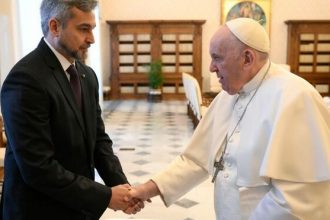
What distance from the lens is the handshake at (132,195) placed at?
2059 millimetres

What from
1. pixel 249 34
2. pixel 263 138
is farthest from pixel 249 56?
pixel 263 138

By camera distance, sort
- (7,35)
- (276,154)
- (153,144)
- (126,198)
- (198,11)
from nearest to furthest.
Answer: (276,154) < (126,198) < (7,35) < (153,144) < (198,11)

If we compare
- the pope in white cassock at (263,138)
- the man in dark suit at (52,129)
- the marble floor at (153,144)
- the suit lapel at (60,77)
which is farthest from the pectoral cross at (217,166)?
the marble floor at (153,144)

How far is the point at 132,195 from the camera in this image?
2.18 m

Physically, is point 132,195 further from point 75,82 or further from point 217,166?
point 75,82

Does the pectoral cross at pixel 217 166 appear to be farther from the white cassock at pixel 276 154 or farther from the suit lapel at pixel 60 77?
the suit lapel at pixel 60 77

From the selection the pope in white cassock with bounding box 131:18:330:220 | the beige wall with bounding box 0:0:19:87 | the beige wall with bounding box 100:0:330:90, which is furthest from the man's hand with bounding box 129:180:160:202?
the beige wall with bounding box 100:0:330:90

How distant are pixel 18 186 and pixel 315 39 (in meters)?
13.5

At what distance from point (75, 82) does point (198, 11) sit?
41.4 ft

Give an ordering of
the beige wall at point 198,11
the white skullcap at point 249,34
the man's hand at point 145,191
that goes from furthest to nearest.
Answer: the beige wall at point 198,11 < the man's hand at point 145,191 < the white skullcap at point 249,34

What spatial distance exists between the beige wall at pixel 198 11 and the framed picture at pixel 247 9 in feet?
0.73

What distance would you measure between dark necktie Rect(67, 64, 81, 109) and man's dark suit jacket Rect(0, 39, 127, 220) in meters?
0.04

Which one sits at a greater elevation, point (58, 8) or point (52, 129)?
point (58, 8)

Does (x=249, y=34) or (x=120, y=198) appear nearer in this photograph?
(x=249, y=34)
